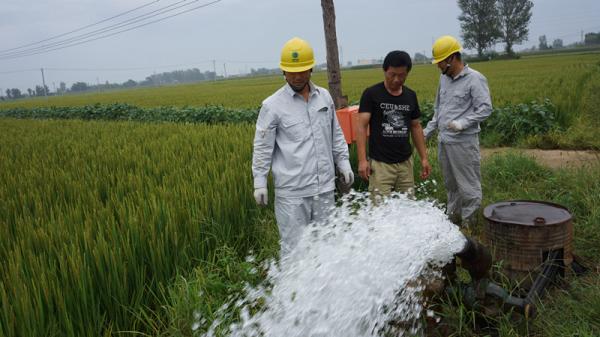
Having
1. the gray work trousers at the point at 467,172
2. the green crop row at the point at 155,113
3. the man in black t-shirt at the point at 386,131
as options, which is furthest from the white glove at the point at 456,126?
the green crop row at the point at 155,113

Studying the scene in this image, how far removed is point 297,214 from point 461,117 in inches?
75.0

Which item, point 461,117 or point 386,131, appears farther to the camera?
point 461,117

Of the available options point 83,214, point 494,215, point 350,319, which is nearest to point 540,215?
point 494,215

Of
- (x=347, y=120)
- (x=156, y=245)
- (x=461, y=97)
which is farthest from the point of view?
(x=347, y=120)

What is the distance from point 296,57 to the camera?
9.07 ft

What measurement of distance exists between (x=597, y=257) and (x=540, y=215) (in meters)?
0.66

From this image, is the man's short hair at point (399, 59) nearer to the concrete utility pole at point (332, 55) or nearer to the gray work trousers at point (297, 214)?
the gray work trousers at point (297, 214)

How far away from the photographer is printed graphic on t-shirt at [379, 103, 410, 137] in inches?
140

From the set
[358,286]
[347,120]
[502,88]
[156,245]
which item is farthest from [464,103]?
[502,88]

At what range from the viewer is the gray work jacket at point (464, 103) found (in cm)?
382

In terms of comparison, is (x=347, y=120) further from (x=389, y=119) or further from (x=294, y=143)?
(x=294, y=143)

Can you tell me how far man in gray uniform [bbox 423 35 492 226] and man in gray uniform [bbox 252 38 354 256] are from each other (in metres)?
1.42

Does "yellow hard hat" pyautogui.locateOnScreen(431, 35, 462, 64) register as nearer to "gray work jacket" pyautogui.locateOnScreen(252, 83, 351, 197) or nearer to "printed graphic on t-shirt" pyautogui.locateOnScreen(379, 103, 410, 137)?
"printed graphic on t-shirt" pyautogui.locateOnScreen(379, 103, 410, 137)

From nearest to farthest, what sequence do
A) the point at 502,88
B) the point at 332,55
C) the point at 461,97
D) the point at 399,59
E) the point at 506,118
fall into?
the point at 399,59
the point at 461,97
the point at 332,55
the point at 506,118
the point at 502,88
